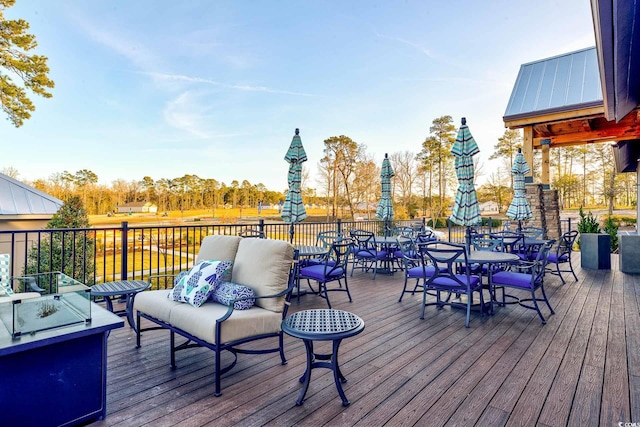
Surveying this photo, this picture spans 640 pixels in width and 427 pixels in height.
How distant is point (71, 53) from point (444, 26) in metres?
13.0

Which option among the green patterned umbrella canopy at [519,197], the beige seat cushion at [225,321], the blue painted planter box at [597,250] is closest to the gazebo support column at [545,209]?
the green patterned umbrella canopy at [519,197]

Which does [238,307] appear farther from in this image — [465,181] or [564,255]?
[564,255]

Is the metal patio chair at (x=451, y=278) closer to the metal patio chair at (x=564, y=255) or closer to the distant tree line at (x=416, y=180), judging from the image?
the metal patio chair at (x=564, y=255)

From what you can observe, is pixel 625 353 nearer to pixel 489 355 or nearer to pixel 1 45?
pixel 489 355

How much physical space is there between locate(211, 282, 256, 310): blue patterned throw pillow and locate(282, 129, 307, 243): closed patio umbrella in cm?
306

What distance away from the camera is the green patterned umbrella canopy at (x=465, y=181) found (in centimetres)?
478

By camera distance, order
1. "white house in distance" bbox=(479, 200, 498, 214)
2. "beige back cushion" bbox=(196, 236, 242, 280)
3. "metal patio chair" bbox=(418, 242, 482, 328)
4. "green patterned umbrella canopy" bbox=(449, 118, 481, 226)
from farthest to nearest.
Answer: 1. "white house in distance" bbox=(479, 200, 498, 214)
2. "green patterned umbrella canopy" bbox=(449, 118, 481, 226)
3. "metal patio chair" bbox=(418, 242, 482, 328)
4. "beige back cushion" bbox=(196, 236, 242, 280)

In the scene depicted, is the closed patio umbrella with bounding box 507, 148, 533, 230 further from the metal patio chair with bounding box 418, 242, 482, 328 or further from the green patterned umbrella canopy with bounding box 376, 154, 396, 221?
the metal patio chair with bounding box 418, 242, 482, 328

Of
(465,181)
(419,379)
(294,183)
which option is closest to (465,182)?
(465,181)

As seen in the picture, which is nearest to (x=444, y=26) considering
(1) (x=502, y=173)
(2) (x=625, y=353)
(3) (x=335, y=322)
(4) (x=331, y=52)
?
(4) (x=331, y=52)

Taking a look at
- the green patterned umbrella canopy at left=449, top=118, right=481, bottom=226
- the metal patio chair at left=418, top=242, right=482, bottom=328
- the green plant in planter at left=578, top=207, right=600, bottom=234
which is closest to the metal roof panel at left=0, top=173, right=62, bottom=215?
the metal patio chair at left=418, top=242, right=482, bottom=328

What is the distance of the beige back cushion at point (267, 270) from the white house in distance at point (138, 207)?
2564 cm

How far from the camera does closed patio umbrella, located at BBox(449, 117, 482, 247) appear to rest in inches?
188

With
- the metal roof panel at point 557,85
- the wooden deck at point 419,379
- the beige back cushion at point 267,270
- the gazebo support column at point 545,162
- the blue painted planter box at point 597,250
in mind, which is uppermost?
the metal roof panel at point 557,85
